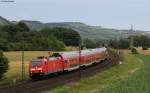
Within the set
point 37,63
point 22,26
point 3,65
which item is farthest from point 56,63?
point 22,26

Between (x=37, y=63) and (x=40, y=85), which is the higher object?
(x=37, y=63)

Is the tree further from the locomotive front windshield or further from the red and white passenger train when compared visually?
the locomotive front windshield

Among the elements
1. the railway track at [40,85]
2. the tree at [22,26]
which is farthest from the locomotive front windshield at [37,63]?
the tree at [22,26]

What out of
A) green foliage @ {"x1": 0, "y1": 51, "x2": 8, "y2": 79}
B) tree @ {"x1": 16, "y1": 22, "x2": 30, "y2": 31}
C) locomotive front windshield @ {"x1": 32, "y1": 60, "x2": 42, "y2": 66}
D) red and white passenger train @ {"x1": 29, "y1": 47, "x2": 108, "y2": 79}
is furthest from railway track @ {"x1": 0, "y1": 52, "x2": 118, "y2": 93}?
tree @ {"x1": 16, "y1": 22, "x2": 30, "y2": 31}

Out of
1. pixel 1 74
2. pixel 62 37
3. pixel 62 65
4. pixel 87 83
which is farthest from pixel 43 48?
pixel 87 83

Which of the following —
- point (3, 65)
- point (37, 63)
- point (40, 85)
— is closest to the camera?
point (40, 85)

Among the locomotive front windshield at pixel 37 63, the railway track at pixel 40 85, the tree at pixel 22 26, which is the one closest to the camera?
the railway track at pixel 40 85

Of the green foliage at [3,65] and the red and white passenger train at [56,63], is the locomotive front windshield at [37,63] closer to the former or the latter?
the red and white passenger train at [56,63]

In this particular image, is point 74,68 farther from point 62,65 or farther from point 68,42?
point 68,42

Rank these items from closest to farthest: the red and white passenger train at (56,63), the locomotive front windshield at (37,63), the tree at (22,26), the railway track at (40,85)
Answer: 1. the railway track at (40,85)
2. the red and white passenger train at (56,63)
3. the locomotive front windshield at (37,63)
4. the tree at (22,26)

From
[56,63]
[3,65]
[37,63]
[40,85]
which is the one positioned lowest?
[40,85]

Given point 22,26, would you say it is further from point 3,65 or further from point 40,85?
point 40,85

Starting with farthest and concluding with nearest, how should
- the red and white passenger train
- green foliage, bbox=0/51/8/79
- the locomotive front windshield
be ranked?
the locomotive front windshield < the red and white passenger train < green foliage, bbox=0/51/8/79

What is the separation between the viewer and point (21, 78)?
2928 inches
